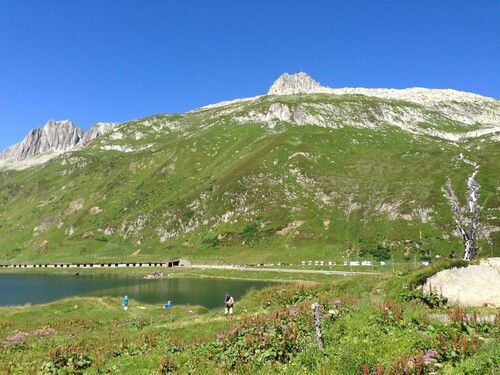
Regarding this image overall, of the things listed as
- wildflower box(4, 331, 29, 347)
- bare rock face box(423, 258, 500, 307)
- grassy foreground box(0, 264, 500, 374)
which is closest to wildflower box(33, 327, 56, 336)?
grassy foreground box(0, 264, 500, 374)

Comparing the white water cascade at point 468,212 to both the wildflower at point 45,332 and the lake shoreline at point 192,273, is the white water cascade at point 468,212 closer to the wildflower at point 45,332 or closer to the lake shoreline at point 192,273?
the lake shoreline at point 192,273

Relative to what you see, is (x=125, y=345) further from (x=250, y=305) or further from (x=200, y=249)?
(x=200, y=249)

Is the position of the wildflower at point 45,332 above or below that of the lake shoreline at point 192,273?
above

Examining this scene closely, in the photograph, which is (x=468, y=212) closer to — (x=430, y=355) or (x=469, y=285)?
(x=469, y=285)

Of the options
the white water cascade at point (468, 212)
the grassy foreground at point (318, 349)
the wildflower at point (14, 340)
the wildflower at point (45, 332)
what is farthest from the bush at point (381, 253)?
the wildflower at point (14, 340)

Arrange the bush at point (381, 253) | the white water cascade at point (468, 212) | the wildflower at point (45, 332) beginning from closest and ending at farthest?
the wildflower at point (45, 332) → the white water cascade at point (468, 212) → the bush at point (381, 253)

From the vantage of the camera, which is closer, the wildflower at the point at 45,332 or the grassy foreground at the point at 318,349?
the grassy foreground at the point at 318,349

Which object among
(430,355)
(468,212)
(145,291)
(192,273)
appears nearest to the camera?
(430,355)

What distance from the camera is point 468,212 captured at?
139 m

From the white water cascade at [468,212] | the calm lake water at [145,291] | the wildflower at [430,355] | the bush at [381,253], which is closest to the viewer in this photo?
the wildflower at [430,355]

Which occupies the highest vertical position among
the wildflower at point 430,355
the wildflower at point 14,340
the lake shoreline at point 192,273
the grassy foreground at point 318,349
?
the wildflower at point 430,355

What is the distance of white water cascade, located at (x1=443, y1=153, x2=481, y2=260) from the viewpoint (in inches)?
4753

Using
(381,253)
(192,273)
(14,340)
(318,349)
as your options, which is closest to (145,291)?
(192,273)

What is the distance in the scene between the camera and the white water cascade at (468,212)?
12072cm
